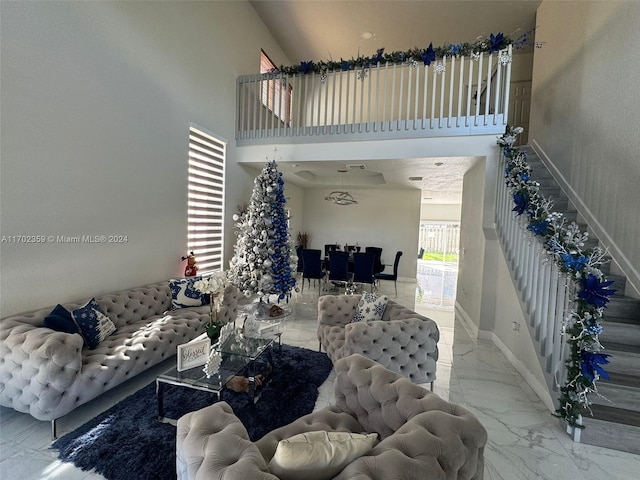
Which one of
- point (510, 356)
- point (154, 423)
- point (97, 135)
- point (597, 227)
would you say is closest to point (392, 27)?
point (597, 227)

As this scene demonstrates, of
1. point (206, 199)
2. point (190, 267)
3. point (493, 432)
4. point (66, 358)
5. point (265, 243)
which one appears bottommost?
point (493, 432)

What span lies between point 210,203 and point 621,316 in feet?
18.0

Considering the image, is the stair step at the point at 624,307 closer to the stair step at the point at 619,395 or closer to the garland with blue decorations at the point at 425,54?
the stair step at the point at 619,395

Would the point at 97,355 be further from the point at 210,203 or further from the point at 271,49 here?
the point at 271,49

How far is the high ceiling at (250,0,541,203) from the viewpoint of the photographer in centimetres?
548

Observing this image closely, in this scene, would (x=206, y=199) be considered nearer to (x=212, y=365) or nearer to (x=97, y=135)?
Answer: (x=97, y=135)

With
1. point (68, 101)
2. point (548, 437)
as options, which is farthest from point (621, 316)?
point (68, 101)

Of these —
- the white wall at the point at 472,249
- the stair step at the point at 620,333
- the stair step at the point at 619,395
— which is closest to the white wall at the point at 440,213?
the white wall at the point at 472,249

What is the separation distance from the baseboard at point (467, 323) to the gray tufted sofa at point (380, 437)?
11.2 ft

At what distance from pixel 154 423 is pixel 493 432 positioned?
2.60 metres

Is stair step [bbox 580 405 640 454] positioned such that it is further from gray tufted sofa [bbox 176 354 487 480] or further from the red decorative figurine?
the red decorative figurine

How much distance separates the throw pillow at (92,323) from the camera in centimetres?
251

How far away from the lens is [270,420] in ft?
7.41

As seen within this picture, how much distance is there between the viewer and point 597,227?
3584 mm
